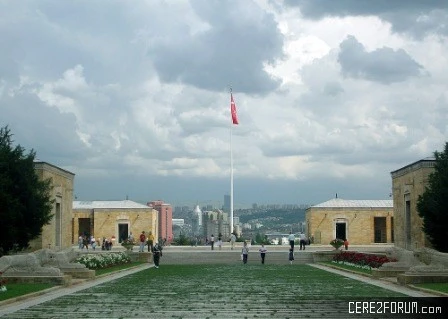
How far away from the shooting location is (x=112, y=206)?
2527 inches

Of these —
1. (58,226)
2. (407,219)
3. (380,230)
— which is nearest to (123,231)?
(58,226)

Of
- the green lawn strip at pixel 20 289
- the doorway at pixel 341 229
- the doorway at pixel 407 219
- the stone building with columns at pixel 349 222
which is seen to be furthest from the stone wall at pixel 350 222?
the green lawn strip at pixel 20 289

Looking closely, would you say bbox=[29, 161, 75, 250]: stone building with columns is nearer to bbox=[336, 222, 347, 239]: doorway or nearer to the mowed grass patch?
the mowed grass patch

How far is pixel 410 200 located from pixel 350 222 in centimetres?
1882

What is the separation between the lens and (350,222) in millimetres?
62000

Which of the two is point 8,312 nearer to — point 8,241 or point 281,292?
point 281,292

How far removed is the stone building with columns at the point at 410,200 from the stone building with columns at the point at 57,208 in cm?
1902

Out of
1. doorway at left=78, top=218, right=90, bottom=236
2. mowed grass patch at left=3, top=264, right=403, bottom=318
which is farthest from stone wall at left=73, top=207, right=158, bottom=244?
mowed grass patch at left=3, top=264, right=403, bottom=318

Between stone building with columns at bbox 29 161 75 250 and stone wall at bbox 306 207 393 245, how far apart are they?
21.3 m

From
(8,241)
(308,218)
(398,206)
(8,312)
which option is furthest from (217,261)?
(8,312)

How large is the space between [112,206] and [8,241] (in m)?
31.8

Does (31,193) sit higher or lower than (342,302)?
higher

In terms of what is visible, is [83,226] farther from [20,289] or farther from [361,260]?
[20,289]

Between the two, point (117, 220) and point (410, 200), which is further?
point (117, 220)
